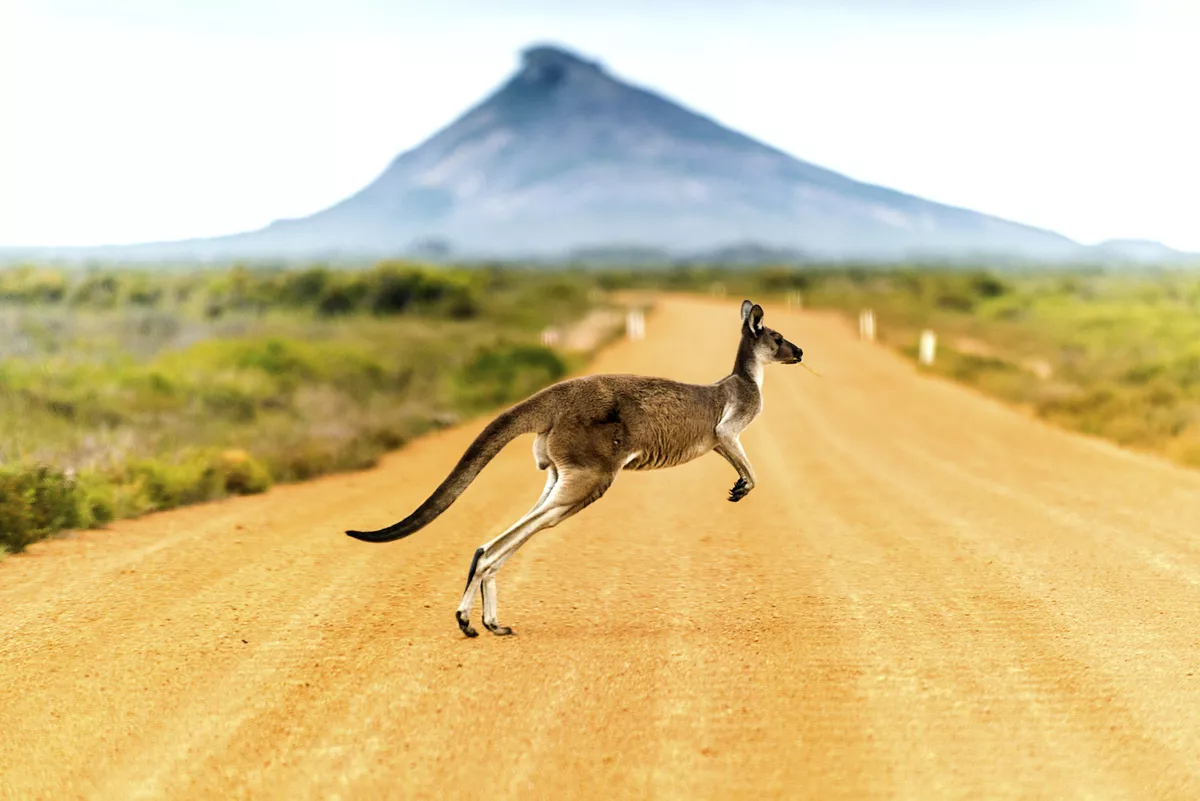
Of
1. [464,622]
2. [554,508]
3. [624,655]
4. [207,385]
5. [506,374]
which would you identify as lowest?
[506,374]

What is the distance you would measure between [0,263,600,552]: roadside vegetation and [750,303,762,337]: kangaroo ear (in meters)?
7.19

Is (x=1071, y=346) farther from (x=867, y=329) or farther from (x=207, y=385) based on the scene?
(x=207, y=385)

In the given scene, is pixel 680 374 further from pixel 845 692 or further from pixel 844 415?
pixel 845 692

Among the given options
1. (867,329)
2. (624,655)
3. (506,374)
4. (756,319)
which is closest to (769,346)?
(756,319)

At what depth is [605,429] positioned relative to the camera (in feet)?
19.8

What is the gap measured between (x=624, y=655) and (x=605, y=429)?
1572 millimetres

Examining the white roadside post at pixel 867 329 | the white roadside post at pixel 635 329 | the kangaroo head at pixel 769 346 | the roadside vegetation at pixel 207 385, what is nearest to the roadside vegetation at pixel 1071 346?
the white roadside post at pixel 867 329

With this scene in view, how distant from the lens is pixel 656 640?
23.6 ft

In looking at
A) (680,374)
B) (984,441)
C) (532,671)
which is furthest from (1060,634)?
(680,374)

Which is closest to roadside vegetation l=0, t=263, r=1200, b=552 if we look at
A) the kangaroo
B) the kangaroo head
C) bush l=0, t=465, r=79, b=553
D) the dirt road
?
bush l=0, t=465, r=79, b=553

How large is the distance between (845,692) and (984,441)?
12748 millimetres

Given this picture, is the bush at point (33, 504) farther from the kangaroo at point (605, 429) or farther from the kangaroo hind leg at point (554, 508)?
the kangaroo at point (605, 429)

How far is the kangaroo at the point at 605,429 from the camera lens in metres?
5.95

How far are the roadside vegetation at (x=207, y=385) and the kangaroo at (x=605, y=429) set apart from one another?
6.00 meters
